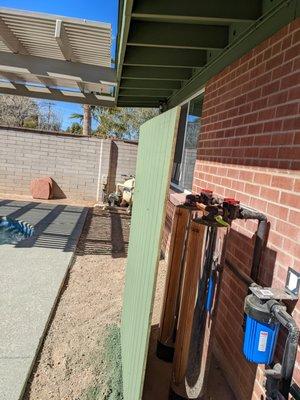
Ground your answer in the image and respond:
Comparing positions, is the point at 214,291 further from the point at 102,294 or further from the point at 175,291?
the point at 102,294

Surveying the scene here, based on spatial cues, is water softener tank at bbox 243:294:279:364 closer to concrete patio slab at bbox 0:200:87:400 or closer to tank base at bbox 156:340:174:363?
tank base at bbox 156:340:174:363

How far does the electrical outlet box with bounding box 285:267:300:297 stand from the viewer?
200 cm

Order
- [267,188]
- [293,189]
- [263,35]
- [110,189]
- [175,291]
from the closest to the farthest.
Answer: [293,189], [267,188], [263,35], [175,291], [110,189]

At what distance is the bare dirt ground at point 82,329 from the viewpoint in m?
2.88

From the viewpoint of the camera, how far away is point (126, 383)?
258 centimetres

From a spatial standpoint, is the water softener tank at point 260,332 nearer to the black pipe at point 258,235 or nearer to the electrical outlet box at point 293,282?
the electrical outlet box at point 293,282

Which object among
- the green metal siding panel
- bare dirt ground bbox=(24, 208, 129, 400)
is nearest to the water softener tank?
the green metal siding panel

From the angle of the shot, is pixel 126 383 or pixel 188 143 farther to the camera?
pixel 188 143

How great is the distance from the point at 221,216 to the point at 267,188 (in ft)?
1.19

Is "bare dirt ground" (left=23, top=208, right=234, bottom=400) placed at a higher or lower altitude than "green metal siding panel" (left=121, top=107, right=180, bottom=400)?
lower

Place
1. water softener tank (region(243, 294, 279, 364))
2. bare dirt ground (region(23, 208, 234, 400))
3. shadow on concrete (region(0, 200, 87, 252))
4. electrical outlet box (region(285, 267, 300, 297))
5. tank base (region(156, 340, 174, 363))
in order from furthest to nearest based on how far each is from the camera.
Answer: shadow on concrete (region(0, 200, 87, 252)) → tank base (region(156, 340, 174, 363)) → bare dirt ground (region(23, 208, 234, 400)) → electrical outlet box (region(285, 267, 300, 297)) → water softener tank (region(243, 294, 279, 364))

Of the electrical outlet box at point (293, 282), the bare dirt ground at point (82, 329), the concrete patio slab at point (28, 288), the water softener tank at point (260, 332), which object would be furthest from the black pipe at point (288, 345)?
the concrete patio slab at point (28, 288)

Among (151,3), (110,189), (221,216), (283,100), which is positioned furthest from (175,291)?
(110,189)

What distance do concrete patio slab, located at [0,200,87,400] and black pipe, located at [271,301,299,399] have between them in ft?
6.15
